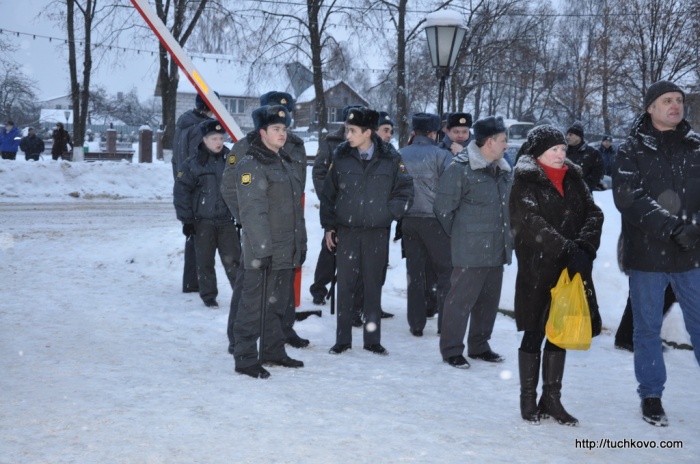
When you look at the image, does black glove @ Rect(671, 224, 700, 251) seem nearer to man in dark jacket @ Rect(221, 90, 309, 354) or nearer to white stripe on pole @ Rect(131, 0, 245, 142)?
man in dark jacket @ Rect(221, 90, 309, 354)

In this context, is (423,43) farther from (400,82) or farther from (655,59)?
(655,59)

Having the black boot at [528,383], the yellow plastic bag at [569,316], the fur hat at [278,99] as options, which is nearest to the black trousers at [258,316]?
the fur hat at [278,99]

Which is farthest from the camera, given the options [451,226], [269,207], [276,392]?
[451,226]

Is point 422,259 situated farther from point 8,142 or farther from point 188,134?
point 8,142

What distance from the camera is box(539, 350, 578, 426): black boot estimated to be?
4836 millimetres

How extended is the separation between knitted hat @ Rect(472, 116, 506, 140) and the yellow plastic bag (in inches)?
68.4

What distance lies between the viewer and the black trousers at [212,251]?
8164mm

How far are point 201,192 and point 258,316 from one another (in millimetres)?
2610

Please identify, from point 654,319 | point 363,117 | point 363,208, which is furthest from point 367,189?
point 654,319

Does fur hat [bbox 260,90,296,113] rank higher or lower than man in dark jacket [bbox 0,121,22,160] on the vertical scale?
higher

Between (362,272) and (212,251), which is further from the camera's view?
(212,251)

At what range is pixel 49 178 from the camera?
20688mm

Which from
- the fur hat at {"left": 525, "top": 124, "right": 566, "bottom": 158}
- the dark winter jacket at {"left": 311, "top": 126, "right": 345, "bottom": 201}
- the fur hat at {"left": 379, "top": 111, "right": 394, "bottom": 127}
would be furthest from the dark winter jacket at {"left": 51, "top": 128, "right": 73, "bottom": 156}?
the fur hat at {"left": 525, "top": 124, "right": 566, "bottom": 158}

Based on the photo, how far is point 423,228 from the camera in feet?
23.9
